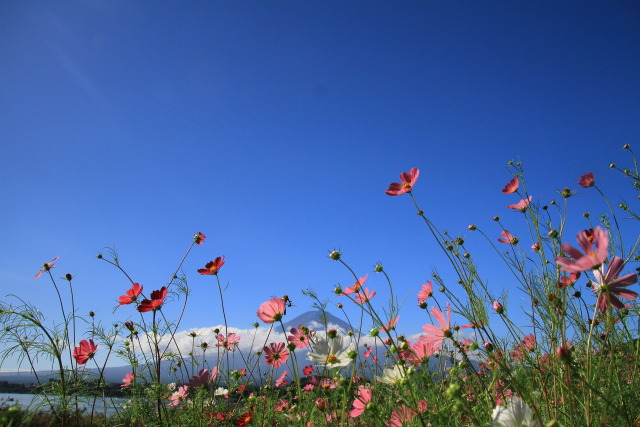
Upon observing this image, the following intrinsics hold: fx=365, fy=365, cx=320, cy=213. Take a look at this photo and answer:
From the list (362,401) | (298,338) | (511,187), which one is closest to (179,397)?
(298,338)

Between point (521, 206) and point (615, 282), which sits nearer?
point (615, 282)

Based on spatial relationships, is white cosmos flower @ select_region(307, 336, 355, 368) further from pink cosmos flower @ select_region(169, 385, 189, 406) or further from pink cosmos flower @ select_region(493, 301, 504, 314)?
pink cosmos flower @ select_region(169, 385, 189, 406)

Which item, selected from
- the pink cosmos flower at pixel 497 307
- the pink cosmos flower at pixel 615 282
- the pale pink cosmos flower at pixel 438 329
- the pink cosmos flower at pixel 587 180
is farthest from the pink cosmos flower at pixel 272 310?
the pink cosmos flower at pixel 587 180

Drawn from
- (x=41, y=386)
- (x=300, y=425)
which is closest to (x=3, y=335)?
(x=41, y=386)

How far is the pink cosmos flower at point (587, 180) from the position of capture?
1984 millimetres

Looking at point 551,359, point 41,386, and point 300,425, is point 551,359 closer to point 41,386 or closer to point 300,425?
point 300,425

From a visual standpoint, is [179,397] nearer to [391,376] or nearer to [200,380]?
[200,380]

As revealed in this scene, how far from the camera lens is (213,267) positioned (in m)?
1.92

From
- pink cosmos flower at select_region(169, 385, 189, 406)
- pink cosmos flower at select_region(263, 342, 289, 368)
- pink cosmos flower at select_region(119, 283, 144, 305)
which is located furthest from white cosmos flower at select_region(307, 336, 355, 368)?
pink cosmos flower at select_region(169, 385, 189, 406)

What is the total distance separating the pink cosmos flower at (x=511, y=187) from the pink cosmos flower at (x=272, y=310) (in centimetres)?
132

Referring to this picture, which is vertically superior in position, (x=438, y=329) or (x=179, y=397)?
(x=438, y=329)

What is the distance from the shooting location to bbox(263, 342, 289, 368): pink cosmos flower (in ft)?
6.53

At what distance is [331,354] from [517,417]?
571 millimetres

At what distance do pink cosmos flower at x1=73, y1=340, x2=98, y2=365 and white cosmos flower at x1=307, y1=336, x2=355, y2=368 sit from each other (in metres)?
1.55
